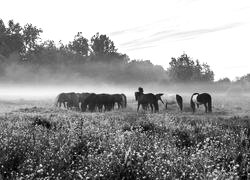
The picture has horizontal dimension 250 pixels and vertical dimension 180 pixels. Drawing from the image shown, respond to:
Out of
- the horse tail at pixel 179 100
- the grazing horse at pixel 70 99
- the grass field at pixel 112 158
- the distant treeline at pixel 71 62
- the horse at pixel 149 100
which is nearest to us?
the grass field at pixel 112 158

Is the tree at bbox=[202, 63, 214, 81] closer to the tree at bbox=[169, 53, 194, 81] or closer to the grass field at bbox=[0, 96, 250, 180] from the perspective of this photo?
the tree at bbox=[169, 53, 194, 81]

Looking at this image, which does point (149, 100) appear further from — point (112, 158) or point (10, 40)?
point (10, 40)

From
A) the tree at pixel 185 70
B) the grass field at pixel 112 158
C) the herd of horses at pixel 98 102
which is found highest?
the tree at pixel 185 70

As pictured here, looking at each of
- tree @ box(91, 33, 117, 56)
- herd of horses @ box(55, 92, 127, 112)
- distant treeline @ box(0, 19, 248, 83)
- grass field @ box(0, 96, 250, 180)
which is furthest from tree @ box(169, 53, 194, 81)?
grass field @ box(0, 96, 250, 180)

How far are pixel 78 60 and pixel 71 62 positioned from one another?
329 cm

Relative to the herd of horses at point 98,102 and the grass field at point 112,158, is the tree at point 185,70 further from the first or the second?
the grass field at point 112,158

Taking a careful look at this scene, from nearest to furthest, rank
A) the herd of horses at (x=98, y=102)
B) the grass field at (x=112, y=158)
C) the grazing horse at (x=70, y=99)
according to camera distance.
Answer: the grass field at (x=112, y=158)
the herd of horses at (x=98, y=102)
the grazing horse at (x=70, y=99)

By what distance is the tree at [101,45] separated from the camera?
4094 inches

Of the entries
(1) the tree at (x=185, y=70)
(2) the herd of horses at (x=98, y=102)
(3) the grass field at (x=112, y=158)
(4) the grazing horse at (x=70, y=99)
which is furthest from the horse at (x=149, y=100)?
(1) the tree at (x=185, y=70)

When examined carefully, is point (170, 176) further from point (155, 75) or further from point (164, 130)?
point (155, 75)

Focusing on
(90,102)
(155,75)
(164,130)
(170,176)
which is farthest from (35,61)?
(170,176)

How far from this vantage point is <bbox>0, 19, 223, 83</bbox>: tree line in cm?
8850

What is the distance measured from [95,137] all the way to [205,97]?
61.9 ft

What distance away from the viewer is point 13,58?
8656 centimetres
